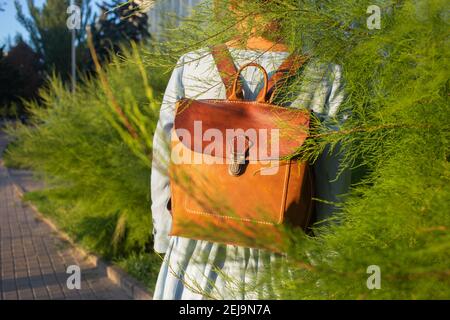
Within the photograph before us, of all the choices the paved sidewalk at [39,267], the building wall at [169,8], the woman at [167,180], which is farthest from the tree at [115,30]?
the woman at [167,180]

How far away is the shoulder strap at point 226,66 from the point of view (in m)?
1.64

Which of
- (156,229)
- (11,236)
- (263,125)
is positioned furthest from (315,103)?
(11,236)

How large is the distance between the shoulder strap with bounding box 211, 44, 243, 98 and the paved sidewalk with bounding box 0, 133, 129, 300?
357 cm

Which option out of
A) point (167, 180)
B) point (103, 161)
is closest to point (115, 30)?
point (103, 161)

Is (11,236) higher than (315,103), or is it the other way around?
(315,103)

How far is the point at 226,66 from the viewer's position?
1732 millimetres

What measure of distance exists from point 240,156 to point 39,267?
4.54m

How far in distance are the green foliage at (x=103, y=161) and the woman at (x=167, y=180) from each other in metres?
2.54

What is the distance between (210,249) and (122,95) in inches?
158

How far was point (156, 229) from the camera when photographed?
224 centimetres

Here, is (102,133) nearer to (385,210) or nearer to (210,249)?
(210,249)
